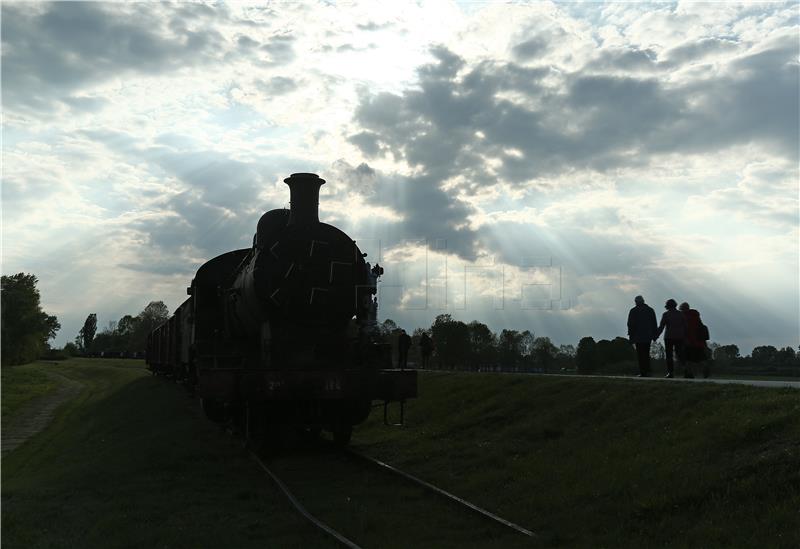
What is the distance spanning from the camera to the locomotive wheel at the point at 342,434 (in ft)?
43.0

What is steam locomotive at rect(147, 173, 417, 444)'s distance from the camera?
37.5 ft

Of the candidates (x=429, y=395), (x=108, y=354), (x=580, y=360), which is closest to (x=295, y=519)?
(x=429, y=395)

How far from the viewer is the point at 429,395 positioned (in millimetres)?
20625

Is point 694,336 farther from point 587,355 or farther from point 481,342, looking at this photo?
point 481,342

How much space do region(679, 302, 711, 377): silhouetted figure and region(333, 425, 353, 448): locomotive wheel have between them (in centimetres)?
739

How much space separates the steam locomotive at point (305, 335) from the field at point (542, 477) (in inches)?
46.0

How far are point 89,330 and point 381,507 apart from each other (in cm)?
Result: 17002

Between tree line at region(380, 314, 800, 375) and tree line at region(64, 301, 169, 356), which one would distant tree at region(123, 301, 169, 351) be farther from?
tree line at region(380, 314, 800, 375)

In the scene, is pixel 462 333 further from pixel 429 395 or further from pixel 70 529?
pixel 70 529

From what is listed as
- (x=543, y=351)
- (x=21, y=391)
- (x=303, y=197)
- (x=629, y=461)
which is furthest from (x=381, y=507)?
(x=543, y=351)

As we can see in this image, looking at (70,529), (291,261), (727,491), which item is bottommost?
(70,529)

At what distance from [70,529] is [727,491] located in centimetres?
705

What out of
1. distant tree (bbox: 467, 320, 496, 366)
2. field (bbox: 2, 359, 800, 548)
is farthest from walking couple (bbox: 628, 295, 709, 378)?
distant tree (bbox: 467, 320, 496, 366)

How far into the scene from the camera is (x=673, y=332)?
15.2 meters
